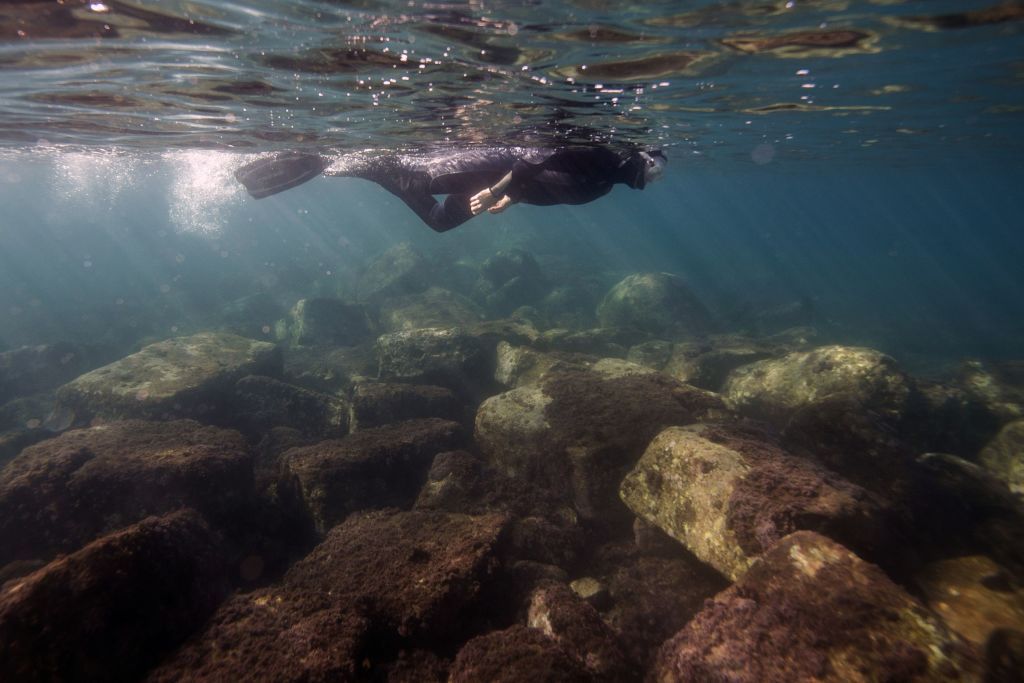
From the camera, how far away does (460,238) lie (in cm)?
4394

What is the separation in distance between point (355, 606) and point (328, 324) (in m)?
17.3

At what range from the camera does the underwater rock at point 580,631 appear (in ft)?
12.3

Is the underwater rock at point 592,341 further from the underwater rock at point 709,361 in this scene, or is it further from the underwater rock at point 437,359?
the underwater rock at point 709,361

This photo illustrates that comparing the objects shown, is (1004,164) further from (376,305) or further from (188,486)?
(188,486)

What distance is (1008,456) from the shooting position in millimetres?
7629

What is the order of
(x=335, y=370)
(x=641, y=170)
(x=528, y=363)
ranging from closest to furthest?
1. (x=641, y=170)
2. (x=528, y=363)
3. (x=335, y=370)

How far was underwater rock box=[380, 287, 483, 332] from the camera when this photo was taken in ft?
58.0

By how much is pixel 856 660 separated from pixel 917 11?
1108 cm

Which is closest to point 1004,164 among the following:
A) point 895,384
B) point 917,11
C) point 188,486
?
point 917,11

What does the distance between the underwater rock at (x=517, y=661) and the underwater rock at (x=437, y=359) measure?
295 inches

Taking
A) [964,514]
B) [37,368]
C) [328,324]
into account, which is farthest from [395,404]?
[37,368]

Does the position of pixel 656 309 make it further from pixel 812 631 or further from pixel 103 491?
pixel 103 491

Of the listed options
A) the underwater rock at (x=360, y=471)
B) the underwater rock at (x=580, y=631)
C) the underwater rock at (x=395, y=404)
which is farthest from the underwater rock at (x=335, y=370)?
the underwater rock at (x=580, y=631)

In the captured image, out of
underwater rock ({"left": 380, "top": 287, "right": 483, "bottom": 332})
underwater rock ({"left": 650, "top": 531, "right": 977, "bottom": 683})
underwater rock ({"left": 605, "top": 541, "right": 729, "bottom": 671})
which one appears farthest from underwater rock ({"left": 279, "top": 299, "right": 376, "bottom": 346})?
underwater rock ({"left": 650, "top": 531, "right": 977, "bottom": 683})
